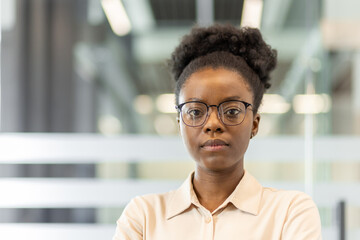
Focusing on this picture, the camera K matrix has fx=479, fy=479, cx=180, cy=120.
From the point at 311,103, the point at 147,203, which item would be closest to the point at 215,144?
the point at 147,203

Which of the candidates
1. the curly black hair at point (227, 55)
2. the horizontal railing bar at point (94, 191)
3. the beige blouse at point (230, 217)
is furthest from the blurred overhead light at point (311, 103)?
the beige blouse at point (230, 217)

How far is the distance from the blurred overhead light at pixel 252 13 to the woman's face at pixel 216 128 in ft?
5.53

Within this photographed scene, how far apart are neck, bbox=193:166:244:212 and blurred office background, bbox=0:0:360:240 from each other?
138 cm

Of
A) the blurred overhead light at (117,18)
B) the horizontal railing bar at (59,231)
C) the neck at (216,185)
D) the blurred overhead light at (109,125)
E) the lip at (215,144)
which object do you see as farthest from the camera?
the blurred overhead light at (117,18)

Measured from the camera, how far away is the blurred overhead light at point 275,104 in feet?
8.71

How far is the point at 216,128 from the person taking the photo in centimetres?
106

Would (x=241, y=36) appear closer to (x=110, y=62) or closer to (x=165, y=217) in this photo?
(x=165, y=217)

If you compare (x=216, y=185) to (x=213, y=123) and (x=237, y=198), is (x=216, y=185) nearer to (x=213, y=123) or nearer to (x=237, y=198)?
(x=237, y=198)

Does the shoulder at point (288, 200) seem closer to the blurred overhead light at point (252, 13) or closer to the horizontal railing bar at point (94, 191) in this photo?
the horizontal railing bar at point (94, 191)

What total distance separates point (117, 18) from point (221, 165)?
73.9 inches

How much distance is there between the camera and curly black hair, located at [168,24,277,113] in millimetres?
1173

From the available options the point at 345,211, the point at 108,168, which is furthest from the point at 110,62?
the point at 345,211

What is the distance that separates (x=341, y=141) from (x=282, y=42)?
2.12ft

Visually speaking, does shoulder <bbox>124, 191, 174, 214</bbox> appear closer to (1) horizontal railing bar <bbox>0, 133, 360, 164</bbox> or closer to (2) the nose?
(2) the nose
